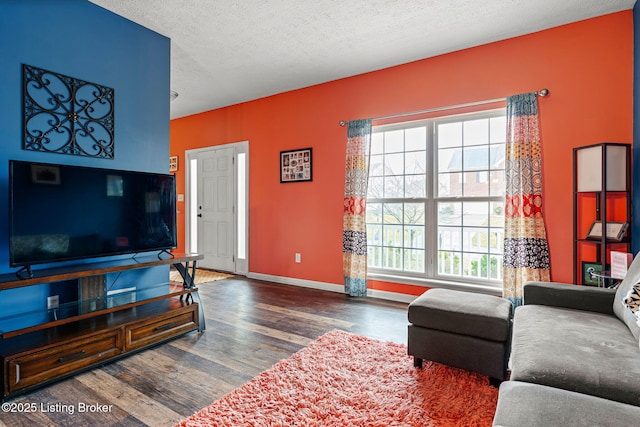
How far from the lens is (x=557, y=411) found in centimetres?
95

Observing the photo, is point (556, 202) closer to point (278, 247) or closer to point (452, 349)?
point (452, 349)

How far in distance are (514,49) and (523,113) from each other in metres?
0.65

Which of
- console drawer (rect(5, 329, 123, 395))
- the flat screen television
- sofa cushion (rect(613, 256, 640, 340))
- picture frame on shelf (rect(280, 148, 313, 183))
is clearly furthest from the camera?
picture frame on shelf (rect(280, 148, 313, 183))

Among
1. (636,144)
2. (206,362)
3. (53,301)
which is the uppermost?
(636,144)

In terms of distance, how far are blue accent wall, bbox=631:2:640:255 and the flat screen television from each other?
3678 millimetres

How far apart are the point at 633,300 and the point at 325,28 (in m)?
2.92

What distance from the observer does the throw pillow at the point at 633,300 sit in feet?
5.27

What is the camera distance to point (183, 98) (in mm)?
4840

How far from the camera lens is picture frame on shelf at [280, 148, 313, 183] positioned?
4348 mm

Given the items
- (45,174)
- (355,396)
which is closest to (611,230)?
(355,396)

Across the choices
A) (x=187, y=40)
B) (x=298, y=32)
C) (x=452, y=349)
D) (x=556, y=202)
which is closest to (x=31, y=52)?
(x=187, y=40)

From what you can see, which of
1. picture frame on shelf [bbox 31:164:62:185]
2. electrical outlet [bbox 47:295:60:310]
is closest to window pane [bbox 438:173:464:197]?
picture frame on shelf [bbox 31:164:62:185]

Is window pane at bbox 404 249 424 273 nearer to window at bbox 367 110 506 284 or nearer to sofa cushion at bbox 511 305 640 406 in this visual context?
window at bbox 367 110 506 284

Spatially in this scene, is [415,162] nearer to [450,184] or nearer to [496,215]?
[450,184]
